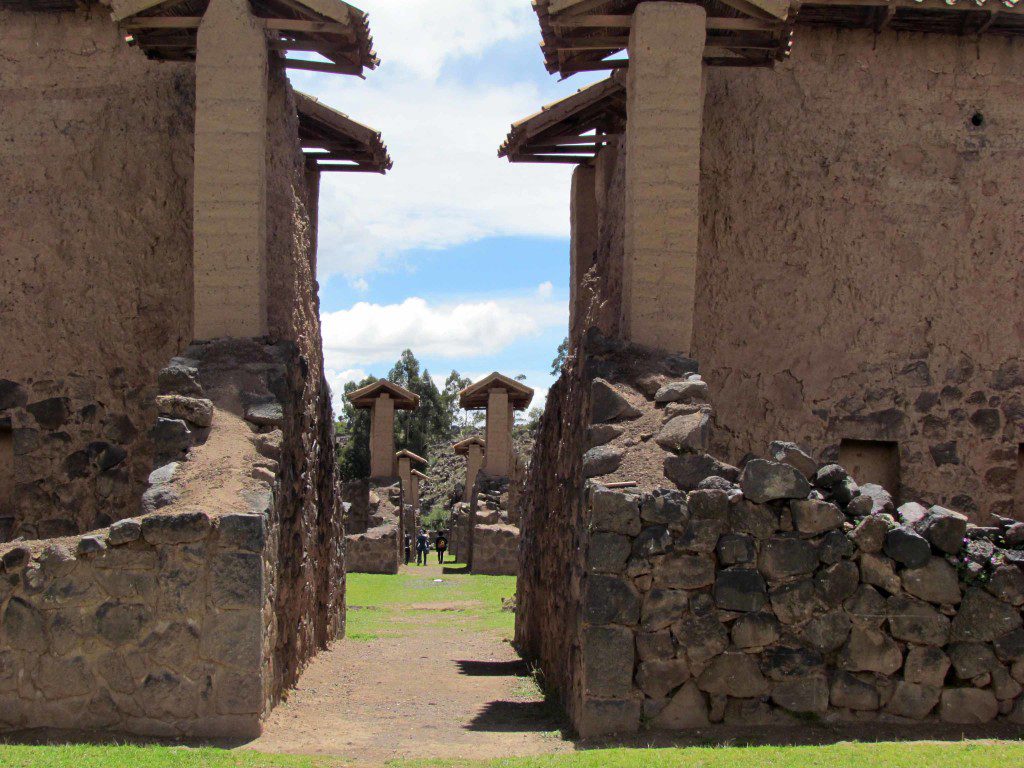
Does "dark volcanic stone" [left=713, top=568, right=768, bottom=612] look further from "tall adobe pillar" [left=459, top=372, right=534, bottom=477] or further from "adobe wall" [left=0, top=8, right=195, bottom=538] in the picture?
"tall adobe pillar" [left=459, top=372, right=534, bottom=477]

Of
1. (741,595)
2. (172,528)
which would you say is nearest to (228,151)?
(172,528)

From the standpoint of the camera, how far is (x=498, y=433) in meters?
30.2

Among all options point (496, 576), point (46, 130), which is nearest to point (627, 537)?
point (46, 130)

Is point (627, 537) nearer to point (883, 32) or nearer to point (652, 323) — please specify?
point (652, 323)

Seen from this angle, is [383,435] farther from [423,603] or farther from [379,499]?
[423,603]

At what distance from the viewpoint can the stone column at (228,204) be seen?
411 inches

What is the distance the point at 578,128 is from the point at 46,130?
5.97 meters

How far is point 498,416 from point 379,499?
3.71 meters

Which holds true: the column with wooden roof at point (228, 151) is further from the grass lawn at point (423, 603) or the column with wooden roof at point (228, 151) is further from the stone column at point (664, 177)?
the grass lawn at point (423, 603)

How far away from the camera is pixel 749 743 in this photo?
24.6 ft

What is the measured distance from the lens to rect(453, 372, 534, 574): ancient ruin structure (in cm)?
2642

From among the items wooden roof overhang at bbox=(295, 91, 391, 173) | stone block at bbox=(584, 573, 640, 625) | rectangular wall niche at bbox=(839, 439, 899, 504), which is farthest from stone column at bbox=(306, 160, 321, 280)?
stone block at bbox=(584, 573, 640, 625)

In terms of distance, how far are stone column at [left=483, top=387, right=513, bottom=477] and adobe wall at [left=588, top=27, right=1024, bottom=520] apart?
17962mm

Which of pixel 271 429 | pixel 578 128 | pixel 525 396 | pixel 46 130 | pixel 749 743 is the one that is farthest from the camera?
pixel 525 396
